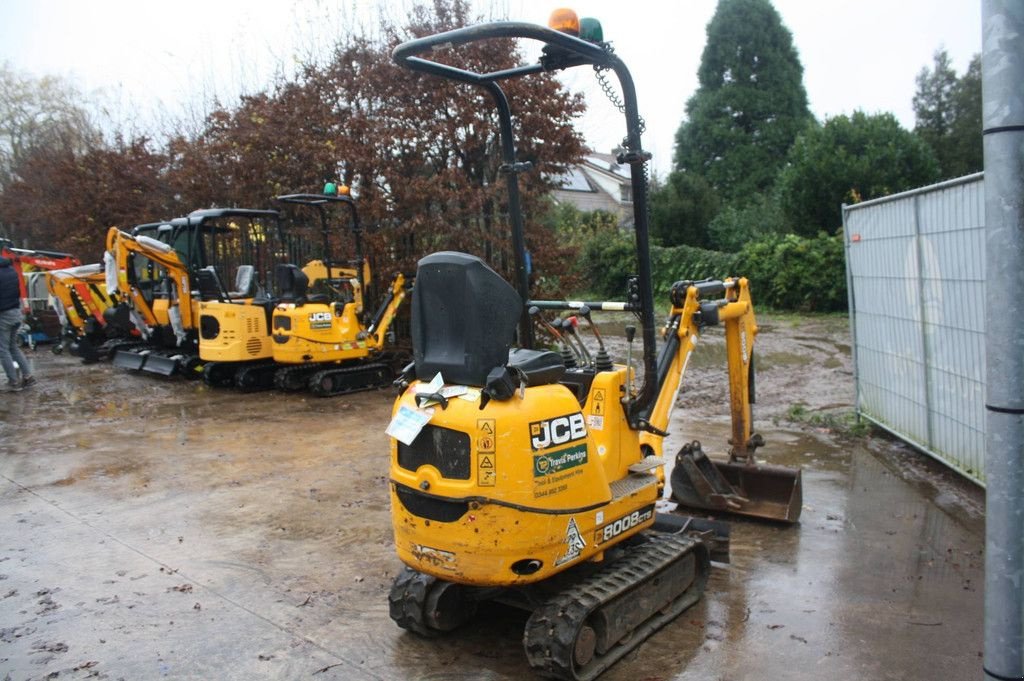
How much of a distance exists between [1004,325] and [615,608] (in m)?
2.22

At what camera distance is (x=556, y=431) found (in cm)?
343

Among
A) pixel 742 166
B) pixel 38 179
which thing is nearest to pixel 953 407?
pixel 38 179

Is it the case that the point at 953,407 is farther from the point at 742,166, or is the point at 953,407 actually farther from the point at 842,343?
the point at 742,166

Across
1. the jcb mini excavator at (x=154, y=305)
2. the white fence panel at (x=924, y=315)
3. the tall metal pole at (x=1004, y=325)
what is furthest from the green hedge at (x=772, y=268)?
the tall metal pole at (x=1004, y=325)

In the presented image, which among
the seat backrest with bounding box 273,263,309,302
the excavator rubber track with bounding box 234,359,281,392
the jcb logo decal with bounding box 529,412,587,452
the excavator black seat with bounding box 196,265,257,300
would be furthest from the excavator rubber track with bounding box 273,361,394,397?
the jcb logo decal with bounding box 529,412,587,452

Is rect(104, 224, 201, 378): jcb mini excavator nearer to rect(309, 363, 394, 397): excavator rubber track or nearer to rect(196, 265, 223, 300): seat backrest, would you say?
rect(196, 265, 223, 300): seat backrest

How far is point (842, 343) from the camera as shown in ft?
45.3

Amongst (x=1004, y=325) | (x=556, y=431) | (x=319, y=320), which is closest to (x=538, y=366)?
(x=556, y=431)

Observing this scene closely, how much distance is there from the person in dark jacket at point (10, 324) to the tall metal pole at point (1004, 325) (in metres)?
11.3

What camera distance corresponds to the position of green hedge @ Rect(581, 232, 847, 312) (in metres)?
18.6

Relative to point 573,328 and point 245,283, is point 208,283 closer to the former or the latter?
point 245,283

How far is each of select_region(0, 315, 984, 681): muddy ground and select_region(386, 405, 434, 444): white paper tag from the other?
1053mm

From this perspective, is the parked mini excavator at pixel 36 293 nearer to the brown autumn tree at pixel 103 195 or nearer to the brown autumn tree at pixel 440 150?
the brown autumn tree at pixel 103 195

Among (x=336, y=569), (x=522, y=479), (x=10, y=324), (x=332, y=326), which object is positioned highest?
(x=10, y=324)
